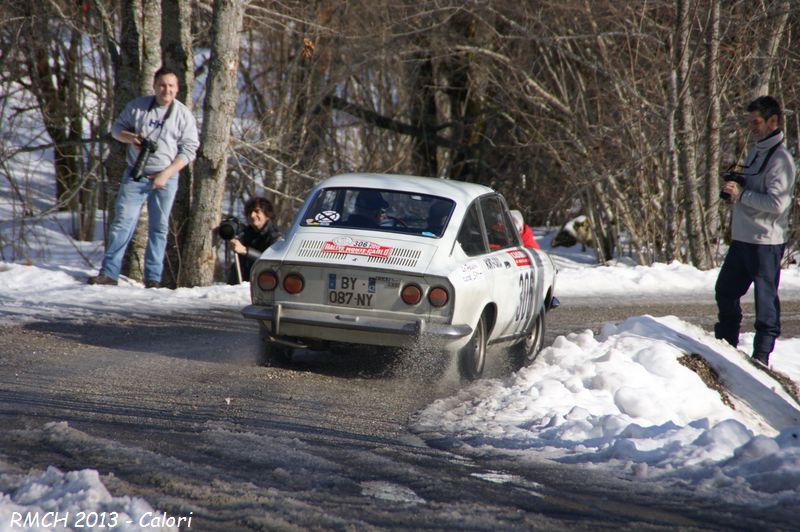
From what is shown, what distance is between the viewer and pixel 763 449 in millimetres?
5129

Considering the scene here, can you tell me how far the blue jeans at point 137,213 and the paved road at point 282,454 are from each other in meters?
3.53

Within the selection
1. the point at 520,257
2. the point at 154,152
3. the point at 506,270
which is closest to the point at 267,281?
the point at 506,270

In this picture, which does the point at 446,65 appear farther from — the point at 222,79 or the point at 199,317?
the point at 199,317

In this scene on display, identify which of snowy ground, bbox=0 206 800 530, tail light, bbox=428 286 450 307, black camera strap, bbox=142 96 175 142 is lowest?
snowy ground, bbox=0 206 800 530

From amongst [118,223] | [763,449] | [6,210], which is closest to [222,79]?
[118,223]

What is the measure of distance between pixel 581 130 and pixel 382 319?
12866 millimetres

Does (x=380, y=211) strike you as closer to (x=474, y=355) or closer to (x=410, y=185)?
(x=410, y=185)

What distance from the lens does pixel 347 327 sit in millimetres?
7258

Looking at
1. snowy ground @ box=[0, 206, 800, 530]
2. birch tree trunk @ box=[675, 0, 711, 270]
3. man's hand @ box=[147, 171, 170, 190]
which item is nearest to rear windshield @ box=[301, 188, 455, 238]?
snowy ground @ box=[0, 206, 800, 530]

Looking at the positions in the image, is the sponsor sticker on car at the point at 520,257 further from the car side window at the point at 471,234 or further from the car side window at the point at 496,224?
the car side window at the point at 471,234

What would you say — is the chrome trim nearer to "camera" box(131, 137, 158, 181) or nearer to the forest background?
"camera" box(131, 137, 158, 181)

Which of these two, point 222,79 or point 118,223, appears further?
point 222,79

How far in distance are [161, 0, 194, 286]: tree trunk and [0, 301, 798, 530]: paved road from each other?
5629 millimetres

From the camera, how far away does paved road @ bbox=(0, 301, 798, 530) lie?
13.9ft
